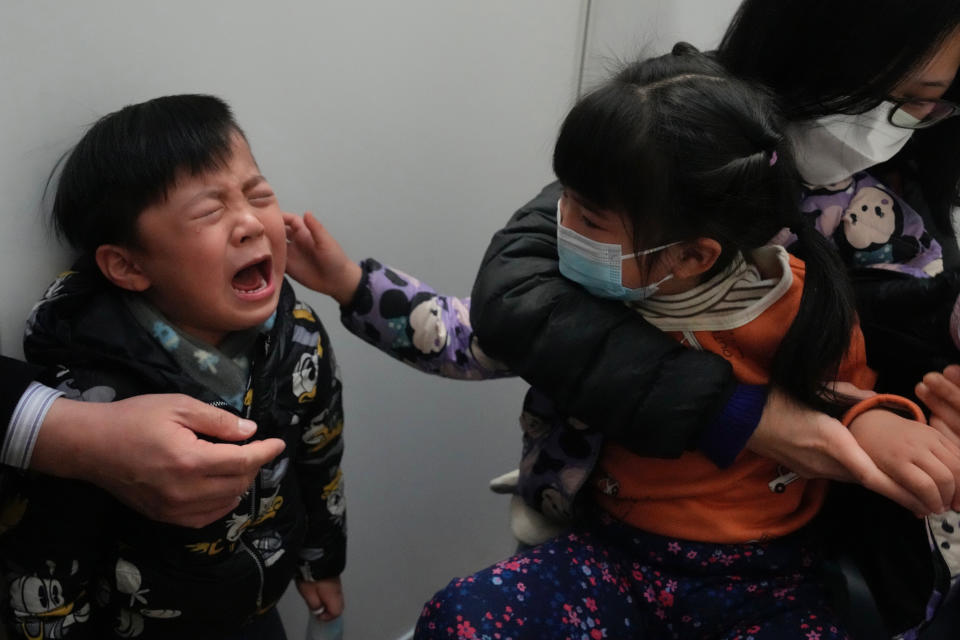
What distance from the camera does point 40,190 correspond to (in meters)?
0.83

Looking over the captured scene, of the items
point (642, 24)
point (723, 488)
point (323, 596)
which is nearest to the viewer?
point (723, 488)

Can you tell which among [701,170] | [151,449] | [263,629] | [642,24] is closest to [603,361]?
[701,170]

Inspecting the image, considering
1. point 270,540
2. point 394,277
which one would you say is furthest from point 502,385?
point 270,540

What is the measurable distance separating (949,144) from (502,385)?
0.83 meters

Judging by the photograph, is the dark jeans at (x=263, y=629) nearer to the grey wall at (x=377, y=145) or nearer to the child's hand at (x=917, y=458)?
the grey wall at (x=377, y=145)

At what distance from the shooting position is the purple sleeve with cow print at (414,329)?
98 centimetres

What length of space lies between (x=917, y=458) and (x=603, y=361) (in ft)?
1.02

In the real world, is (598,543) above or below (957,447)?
below

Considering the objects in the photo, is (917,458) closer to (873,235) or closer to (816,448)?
(816,448)

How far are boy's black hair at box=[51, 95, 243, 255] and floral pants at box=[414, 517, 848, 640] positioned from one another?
0.49 metres

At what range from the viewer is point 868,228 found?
0.99 m

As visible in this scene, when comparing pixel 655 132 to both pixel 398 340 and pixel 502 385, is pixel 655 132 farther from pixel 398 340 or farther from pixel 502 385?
pixel 502 385

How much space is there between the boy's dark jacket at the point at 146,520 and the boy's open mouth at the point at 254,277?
0.22 feet

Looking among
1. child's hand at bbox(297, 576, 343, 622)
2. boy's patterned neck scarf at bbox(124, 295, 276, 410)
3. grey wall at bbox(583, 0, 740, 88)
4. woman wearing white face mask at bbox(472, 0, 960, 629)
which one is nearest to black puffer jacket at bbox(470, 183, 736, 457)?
woman wearing white face mask at bbox(472, 0, 960, 629)
